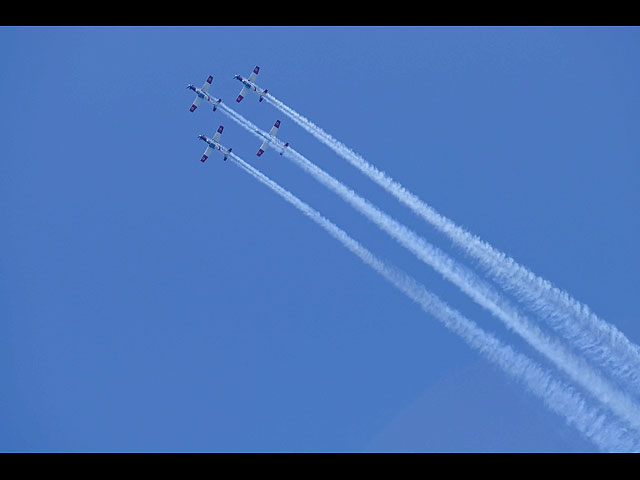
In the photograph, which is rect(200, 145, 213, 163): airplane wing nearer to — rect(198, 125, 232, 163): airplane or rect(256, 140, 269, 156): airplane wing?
rect(198, 125, 232, 163): airplane

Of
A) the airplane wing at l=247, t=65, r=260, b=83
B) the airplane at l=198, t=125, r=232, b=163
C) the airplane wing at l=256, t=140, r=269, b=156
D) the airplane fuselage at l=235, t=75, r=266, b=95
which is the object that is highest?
the airplane wing at l=247, t=65, r=260, b=83

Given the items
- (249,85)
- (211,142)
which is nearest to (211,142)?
(211,142)

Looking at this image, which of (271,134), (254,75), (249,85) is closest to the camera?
(271,134)

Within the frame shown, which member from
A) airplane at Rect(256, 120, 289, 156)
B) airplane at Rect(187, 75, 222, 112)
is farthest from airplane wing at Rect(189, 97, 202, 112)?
airplane at Rect(256, 120, 289, 156)

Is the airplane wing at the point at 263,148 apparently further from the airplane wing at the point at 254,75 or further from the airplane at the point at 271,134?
the airplane wing at the point at 254,75

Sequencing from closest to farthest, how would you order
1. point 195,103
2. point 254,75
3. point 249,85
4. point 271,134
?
point 271,134, point 249,85, point 254,75, point 195,103

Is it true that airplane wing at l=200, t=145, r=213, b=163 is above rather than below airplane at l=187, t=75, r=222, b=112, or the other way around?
below

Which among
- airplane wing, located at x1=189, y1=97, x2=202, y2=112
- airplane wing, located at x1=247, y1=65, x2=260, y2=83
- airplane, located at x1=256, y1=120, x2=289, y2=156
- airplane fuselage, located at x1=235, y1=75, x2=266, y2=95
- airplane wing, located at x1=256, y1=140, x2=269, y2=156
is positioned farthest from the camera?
airplane wing, located at x1=189, y1=97, x2=202, y2=112

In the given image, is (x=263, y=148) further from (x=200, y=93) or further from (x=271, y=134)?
(x=200, y=93)

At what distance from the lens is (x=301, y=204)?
244 ft

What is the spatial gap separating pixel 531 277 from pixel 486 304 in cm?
330

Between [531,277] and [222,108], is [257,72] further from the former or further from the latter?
[531,277]

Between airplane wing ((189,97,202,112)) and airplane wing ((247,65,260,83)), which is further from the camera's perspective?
airplane wing ((189,97,202,112))

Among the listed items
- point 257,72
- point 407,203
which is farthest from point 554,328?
point 257,72
